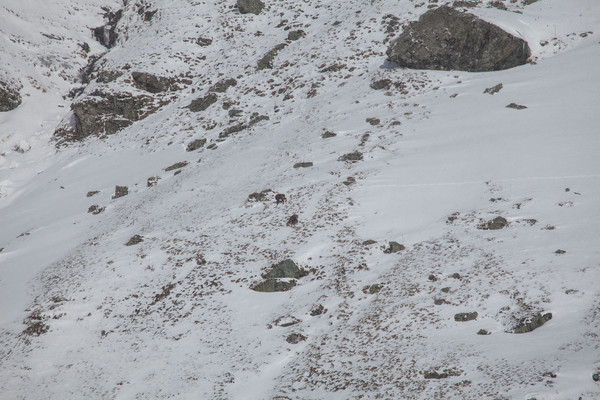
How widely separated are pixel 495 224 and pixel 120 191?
22043 mm

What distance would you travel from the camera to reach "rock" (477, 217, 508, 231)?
50.5ft

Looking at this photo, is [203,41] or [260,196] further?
[203,41]

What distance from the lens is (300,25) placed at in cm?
4109

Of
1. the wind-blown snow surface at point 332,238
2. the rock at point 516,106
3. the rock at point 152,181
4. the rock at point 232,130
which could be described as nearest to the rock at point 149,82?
the wind-blown snow surface at point 332,238

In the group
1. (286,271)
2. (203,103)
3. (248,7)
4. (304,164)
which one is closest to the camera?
(286,271)

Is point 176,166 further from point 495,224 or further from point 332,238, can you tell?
point 495,224

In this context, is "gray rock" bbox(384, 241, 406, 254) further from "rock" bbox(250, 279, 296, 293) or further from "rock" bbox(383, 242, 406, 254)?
"rock" bbox(250, 279, 296, 293)

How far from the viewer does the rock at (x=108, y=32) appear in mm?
48028

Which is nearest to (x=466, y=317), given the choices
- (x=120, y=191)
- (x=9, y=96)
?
(x=120, y=191)

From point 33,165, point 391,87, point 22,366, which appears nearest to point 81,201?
point 33,165

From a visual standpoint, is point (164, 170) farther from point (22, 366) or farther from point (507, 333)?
point (507, 333)

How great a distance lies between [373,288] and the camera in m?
14.2

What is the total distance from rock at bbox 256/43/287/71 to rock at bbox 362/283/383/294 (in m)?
27.1

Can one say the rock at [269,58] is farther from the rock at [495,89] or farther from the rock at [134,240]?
the rock at [134,240]
